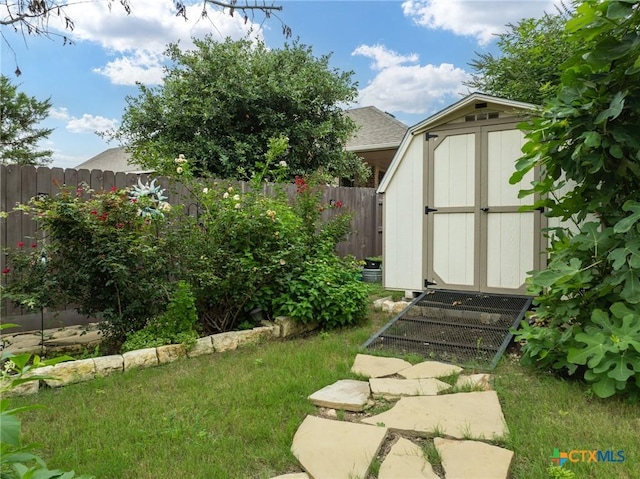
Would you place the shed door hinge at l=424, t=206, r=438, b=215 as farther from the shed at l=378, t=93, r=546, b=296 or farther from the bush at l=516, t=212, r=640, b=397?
the bush at l=516, t=212, r=640, b=397

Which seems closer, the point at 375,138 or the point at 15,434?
the point at 15,434

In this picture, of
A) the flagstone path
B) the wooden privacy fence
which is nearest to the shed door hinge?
the flagstone path

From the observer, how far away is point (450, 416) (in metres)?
2.46

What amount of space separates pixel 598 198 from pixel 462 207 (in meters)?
2.00

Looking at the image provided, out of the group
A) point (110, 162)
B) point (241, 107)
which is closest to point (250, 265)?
point (241, 107)

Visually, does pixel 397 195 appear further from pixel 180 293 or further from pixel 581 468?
pixel 581 468

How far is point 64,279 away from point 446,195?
13.1 ft

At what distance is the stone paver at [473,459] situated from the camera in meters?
1.88

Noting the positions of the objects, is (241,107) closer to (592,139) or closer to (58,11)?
(58,11)

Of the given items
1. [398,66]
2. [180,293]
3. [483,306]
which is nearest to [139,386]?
[180,293]

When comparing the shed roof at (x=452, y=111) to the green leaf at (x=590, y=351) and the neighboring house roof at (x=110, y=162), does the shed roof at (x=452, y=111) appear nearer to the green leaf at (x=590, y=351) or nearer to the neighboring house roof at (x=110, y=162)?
the green leaf at (x=590, y=351)

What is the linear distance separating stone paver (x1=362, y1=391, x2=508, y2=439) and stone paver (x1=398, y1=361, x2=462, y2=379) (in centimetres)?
39

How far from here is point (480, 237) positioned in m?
4.82

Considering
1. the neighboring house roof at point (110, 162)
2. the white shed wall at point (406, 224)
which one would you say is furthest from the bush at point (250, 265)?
the neighboring house roof at point (110, 162)
